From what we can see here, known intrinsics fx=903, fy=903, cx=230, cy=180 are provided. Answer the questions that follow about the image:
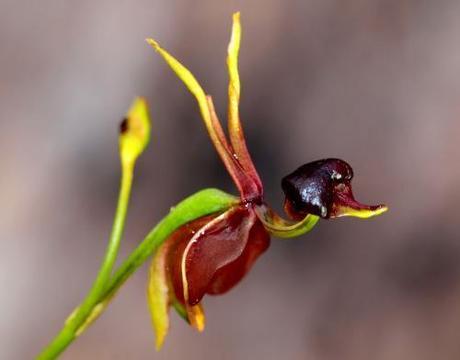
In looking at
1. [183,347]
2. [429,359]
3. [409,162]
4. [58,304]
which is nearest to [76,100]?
[58,304]

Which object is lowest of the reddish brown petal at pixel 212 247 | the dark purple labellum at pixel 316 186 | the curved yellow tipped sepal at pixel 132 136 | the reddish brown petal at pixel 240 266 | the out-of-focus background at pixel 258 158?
the out-of-focus background at pixel 258 158

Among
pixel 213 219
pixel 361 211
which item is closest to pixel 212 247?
pixel 213 219

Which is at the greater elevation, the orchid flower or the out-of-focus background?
the orchid flower

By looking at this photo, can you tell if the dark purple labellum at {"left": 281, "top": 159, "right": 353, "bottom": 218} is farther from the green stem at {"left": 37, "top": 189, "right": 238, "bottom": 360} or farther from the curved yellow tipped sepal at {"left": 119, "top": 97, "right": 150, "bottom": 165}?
the curved yellow tipped sepal at {"left": 119, "top": 97, "right": 150, "bottom": 165}

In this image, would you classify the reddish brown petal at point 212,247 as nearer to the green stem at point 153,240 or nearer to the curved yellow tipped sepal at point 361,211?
the green stem at point 153,240

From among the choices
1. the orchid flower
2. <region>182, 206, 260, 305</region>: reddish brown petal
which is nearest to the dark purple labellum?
the orchid flower

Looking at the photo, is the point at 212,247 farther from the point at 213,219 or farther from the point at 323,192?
the point at 323,192

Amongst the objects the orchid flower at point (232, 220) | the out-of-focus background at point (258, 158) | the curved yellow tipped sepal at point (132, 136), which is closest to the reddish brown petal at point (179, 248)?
the orchid flower at point (232, 220)

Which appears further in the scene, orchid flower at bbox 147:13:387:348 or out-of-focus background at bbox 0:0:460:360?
out-of-focus background at bbox 0:0:460:360

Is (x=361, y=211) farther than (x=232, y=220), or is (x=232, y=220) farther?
(x=232, y=220)
